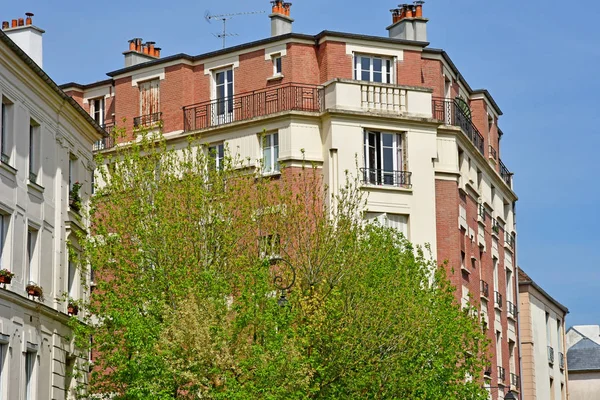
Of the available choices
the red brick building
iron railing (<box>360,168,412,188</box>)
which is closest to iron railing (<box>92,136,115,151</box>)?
the red brick building

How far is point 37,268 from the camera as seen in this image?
33.7m

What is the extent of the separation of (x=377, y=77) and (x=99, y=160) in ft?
51.4

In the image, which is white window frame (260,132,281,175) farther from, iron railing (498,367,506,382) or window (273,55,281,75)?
iron railing (498,367,506,382)

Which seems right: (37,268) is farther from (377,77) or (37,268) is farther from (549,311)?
(549,311)

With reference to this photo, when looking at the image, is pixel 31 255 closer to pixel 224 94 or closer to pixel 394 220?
pixel 394 220

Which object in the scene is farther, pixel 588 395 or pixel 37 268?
pixel 588 395

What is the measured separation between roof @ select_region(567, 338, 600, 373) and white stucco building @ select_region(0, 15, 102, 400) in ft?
173

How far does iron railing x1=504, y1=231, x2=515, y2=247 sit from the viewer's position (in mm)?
58791

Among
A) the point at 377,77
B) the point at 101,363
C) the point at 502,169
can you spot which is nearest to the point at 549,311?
the point at 502,169

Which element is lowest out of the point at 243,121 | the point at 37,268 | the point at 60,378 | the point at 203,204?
the point at 60,378

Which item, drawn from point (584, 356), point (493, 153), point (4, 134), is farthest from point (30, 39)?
point (584, 356)

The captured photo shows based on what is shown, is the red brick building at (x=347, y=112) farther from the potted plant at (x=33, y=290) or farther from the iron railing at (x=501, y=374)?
the potted plant at (x=33, y=290)

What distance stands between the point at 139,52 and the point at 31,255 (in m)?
21.7

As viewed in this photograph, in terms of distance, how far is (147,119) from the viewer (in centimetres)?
5056
